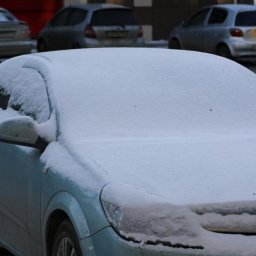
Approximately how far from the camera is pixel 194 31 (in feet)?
65.2

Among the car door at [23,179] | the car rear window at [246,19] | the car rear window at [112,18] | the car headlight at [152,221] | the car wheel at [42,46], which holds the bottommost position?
the car wheel at [42,46]

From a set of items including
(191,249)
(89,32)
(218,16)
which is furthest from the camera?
(89,32)

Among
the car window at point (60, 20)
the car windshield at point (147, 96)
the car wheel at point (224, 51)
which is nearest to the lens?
the car windshield at point (147, 96)

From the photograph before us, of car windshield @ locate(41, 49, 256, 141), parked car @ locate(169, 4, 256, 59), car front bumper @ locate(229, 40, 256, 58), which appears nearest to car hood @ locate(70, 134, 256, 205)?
car windshield @ locate(41, 49, 256, 141)

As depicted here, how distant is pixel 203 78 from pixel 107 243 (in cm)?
181

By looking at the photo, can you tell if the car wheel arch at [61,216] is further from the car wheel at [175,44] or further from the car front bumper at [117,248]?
the car wheel at [175,44]

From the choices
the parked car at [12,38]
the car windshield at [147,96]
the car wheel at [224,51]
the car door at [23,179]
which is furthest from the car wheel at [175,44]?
the car door at [23,179]

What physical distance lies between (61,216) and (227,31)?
1483 cm

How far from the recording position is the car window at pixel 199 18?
19828 mm

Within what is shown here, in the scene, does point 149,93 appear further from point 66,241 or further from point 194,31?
point 194,31

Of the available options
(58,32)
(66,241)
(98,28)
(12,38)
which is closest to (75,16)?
(58,32)

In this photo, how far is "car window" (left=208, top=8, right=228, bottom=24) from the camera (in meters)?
18.7

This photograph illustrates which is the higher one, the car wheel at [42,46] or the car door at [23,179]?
the car door at [23,179]

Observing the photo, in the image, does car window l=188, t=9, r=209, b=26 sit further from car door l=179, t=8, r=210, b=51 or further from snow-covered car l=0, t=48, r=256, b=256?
snow-covered car l=0, t=48, r=256, b=256
